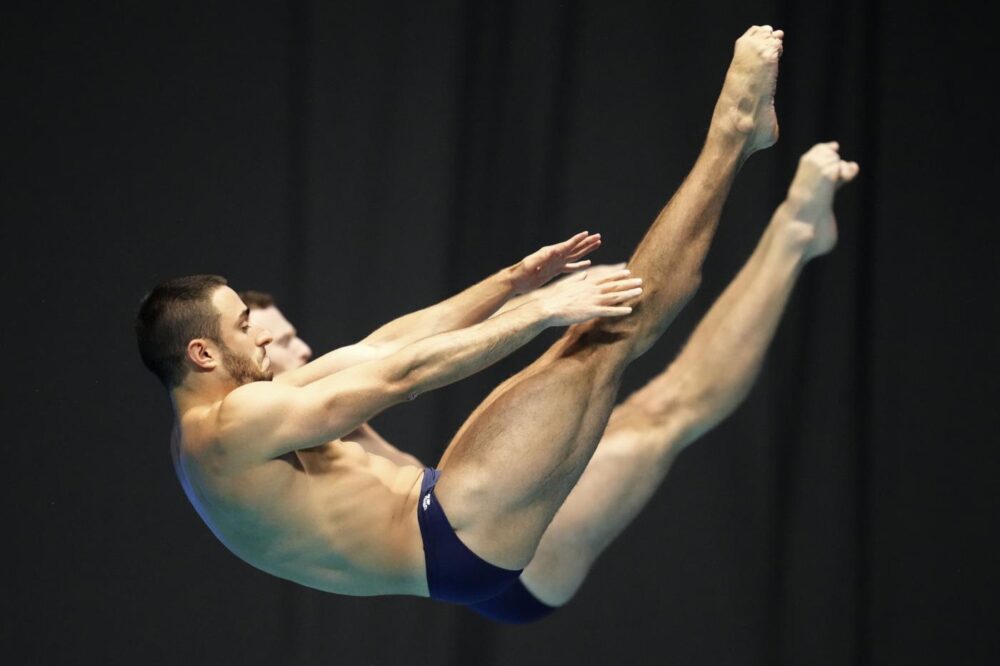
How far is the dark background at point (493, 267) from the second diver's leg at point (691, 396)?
86cm

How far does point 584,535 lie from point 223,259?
1379 millimetres

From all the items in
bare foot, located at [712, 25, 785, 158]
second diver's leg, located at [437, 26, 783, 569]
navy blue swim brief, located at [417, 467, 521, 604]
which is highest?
bare foot, located at [712, 25, 785, 158]

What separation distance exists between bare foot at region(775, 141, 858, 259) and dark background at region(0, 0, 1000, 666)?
891mm

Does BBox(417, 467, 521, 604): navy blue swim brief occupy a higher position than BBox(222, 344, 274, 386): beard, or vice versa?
BBox(222, 344, 274, 386): beard

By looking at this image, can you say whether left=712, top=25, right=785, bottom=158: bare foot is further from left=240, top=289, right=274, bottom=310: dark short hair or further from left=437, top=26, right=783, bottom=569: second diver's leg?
left=240, top=289, right=274, bottom=310: dark short hair

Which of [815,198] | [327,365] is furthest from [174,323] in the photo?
[815,198]

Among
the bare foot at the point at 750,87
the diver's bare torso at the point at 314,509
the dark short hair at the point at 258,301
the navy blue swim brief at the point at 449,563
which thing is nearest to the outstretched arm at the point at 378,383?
the diver's bare torso at the point at 314,509

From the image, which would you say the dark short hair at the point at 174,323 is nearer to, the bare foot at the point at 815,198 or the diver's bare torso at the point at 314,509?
the diver's bare torso at the point at 314,509

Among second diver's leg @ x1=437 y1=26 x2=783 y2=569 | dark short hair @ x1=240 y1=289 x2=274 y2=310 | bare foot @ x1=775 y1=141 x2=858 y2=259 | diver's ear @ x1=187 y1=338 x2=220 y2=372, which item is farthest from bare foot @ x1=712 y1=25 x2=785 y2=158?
dark short hair @ x1=240 y1=289 x2=274 y2=310

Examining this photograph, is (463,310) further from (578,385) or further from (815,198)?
(815,198)

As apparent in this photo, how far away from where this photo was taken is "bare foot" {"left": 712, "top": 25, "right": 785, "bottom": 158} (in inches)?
95.3

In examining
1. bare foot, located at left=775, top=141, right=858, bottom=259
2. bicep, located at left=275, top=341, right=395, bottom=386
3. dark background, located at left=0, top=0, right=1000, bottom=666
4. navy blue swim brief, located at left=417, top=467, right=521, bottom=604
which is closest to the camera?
navy blue swim brief, located at left=417, top=467, right=521, bottom=604

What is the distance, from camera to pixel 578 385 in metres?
2.36

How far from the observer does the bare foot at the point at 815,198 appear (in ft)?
9.10
